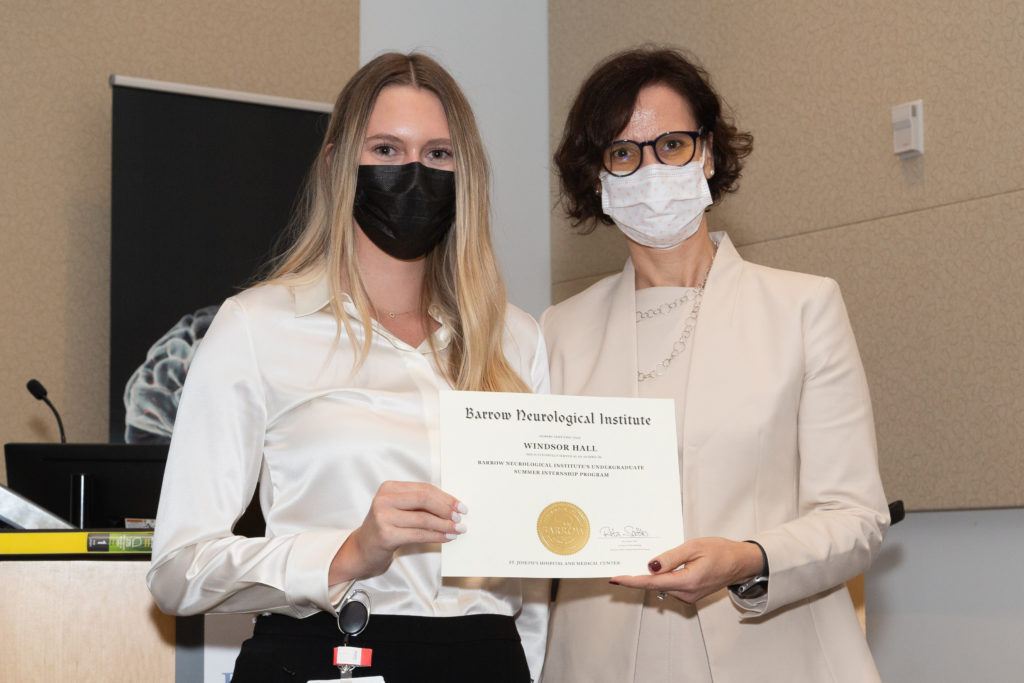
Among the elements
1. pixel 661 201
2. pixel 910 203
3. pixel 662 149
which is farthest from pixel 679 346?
pixel 910 203

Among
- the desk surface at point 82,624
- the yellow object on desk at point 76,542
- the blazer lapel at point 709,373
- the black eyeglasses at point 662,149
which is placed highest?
the black eyeglasses at point 662,149

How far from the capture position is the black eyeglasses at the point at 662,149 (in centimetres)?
230

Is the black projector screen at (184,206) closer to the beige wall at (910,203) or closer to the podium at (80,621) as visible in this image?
the beige wall at (910,203)

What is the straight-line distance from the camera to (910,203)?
373cm

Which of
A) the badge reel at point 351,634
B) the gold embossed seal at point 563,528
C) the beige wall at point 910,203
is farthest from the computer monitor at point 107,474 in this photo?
the beige wall at point 910,203

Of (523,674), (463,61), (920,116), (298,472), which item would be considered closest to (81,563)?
(298,472)

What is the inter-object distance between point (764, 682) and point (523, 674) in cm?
41

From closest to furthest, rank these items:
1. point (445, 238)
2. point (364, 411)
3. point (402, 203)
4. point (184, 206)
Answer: point (364, 411)
point (402, 203)
point (445, 238)
point (184, 206)

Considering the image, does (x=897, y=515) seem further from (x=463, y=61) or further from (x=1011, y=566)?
(x=463, y=61)

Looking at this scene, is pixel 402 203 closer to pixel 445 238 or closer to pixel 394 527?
pixel 445 238

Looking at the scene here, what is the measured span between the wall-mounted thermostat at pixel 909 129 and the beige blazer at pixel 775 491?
1.74 meters

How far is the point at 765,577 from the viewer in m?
1.92

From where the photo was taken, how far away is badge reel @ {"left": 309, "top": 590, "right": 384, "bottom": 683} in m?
1.72
